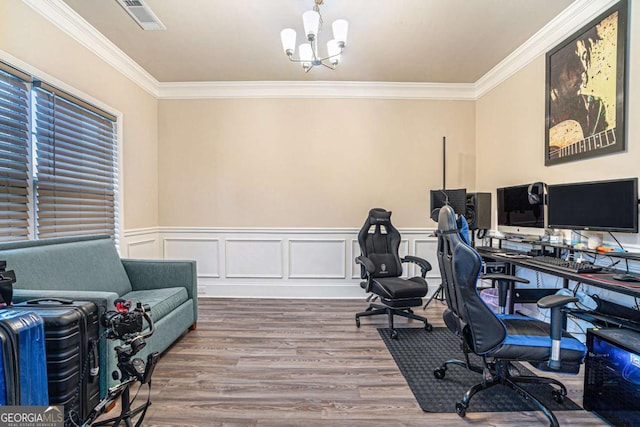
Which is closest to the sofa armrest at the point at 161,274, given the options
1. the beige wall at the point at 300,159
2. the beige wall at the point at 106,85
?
the beige wall at the point at 106,85

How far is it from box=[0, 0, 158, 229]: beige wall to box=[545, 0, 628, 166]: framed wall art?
441cm

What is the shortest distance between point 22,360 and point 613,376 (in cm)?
295

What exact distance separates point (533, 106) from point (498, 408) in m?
2.90

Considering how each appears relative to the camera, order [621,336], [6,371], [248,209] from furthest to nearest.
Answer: [248,209] < [621,336] < [6,371]

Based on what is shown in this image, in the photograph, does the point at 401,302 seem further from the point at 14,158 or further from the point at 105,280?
the point at 14,158

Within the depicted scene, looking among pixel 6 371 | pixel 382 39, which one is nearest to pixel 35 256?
pixel 6 371

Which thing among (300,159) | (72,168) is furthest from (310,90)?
(72,168)

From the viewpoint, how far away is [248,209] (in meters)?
4.28

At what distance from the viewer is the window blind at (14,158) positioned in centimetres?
217

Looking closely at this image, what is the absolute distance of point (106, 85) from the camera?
3.25 metres

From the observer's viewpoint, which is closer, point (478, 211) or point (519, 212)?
point (519, 212)

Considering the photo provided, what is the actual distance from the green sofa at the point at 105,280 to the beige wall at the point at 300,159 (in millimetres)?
1366

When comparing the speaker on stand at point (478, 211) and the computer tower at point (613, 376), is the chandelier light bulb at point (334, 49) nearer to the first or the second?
the speaker on stand at point (478, 211)

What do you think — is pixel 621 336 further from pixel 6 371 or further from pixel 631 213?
pixel 6 371
